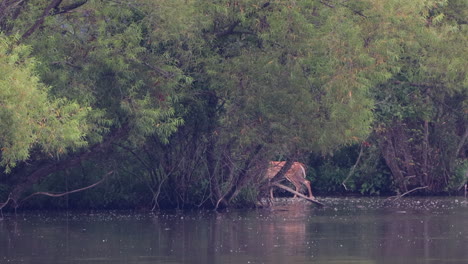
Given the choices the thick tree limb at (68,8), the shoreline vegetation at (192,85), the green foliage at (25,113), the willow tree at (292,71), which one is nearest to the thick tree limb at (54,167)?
the shoreline vegetation at (192,85)

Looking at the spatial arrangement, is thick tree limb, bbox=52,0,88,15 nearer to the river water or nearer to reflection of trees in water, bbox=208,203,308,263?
the river water

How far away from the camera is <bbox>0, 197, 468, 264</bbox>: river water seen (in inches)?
575

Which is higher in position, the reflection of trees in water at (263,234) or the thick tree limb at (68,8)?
the thick tree limb at (68,8)

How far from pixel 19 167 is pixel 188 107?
14.0 feet

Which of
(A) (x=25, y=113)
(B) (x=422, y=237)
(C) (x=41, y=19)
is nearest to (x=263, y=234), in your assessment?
(B) (x=422, y=237)

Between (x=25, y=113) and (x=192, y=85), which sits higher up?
(x=192, y=85)

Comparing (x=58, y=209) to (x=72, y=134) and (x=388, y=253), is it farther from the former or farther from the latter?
(x=388, y=253)

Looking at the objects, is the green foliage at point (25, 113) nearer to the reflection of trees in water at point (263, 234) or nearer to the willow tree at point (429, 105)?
the reflection of trees in water at point (263, 234)

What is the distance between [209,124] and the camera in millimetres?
22734

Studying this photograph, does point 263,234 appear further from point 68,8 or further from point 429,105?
point 429,105

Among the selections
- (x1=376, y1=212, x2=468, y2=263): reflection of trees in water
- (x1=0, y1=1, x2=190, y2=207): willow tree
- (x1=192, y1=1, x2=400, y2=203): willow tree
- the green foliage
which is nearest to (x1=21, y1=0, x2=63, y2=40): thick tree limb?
(x1=0, y1=1, x2=190, y2=207): willow tree

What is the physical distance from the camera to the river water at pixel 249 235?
14602mm

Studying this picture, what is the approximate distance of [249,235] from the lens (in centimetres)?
1777

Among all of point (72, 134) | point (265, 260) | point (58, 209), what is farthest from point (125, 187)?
point (265, 260)
